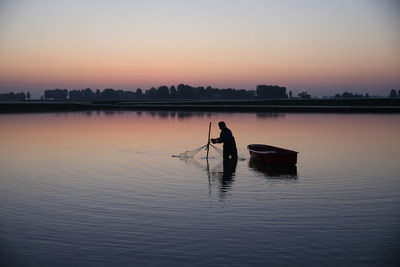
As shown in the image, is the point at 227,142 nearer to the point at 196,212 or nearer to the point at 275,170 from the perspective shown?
the point at 275,170

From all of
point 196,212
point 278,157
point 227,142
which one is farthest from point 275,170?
point 196,212

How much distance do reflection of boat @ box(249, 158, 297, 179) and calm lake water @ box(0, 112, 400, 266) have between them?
0.30 ft

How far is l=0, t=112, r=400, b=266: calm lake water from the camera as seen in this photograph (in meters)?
9.45

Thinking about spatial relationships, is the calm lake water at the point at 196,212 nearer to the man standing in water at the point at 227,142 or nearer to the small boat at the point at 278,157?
the small boat at the point at 278,157

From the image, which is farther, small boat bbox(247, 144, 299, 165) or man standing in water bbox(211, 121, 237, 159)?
man standing in water bbox(211, 121, 237, 159)

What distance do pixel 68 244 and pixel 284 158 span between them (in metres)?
13.9

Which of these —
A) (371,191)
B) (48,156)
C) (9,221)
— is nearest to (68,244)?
(9,221)

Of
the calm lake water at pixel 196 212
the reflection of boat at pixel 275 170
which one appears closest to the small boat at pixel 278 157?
the reflection of boat at pixel 275 170

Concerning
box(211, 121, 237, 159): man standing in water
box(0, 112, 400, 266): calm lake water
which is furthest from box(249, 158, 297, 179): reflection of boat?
box(211, 121, 237, 159): man standing in water

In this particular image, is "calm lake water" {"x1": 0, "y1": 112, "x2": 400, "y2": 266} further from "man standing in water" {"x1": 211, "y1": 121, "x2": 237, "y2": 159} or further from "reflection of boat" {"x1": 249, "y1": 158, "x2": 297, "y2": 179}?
"man standing in water" {"x1": 211, "y1": 121, "x2": 237, "y2": 159}

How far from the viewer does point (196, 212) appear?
13.0m

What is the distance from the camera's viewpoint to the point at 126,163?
23.4 metres

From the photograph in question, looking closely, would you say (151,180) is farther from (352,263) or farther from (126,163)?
(352,263)

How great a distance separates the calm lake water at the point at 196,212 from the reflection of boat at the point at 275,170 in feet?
0.30
